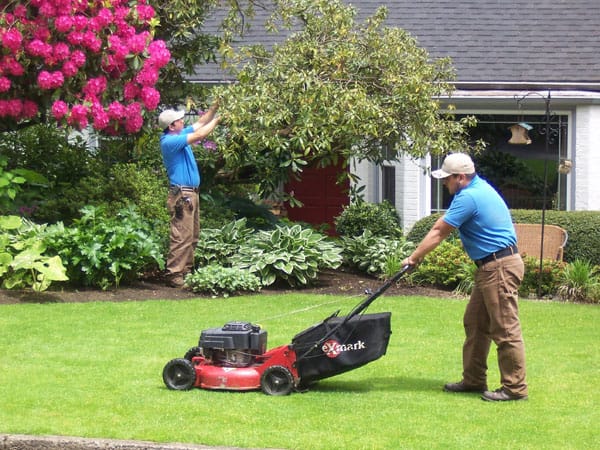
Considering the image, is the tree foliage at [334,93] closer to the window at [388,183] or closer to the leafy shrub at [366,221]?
the leafy shrub at [366,221]

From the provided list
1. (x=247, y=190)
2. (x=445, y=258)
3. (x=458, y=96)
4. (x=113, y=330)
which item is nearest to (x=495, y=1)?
(x=458, y=96)

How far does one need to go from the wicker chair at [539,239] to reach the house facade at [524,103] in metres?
1.30

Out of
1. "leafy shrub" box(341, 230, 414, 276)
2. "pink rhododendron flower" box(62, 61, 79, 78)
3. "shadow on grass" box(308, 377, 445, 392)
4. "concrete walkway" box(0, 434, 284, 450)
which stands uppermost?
"pink rhododendron flower" box(62, 61, 79, 78)

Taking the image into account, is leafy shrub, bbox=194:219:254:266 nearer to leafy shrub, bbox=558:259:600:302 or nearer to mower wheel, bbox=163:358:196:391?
leafy shrub, bbox=558:259:600:302

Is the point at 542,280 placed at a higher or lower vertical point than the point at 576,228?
lower

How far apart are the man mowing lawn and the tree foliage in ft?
17.1

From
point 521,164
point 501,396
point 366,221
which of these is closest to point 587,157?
point 521,164

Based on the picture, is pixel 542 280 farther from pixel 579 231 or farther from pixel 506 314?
pixel 506 314

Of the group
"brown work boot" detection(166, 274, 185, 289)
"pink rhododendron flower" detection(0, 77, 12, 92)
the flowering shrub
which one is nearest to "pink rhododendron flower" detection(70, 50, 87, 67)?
the flowering shrub

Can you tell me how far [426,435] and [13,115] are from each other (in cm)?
847

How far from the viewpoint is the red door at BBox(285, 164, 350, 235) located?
1939 centimetres

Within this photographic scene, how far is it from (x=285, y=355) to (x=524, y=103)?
9593mm

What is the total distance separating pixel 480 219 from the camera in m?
8.12

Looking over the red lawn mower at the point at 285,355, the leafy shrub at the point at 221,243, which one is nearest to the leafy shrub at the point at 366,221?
the leafy shrub at the point at 221,243
